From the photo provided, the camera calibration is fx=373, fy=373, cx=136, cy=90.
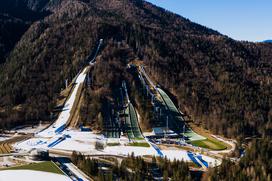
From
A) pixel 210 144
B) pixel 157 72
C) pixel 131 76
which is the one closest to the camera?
pixel 210 144

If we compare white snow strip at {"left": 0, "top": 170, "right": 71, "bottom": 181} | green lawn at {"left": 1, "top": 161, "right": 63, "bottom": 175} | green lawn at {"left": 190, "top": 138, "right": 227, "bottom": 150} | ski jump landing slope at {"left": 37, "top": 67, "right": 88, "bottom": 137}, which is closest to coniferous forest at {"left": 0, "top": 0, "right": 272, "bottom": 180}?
ski jump landing slope at {"left": 37, "top": 67, "right": 88, "bottom": 137}

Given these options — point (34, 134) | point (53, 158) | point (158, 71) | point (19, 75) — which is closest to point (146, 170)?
point (53, 158)

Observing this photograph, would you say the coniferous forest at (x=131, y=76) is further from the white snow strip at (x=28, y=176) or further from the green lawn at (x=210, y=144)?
the white snow strip at (x=28, y=176)

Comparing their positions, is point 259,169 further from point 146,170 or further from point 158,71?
point 158,71

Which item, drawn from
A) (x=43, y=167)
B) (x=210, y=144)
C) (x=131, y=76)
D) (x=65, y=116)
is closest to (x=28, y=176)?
(x=43, y=167)

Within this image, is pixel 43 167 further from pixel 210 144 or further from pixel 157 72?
pixel 157 72

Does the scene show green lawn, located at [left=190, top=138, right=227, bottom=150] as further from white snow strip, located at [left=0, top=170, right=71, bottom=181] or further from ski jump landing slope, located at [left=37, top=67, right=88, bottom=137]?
white snow strip, located at [left=0, top=170, right=71, bottom=181]
